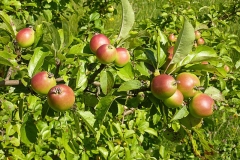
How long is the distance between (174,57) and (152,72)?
0.30 ft

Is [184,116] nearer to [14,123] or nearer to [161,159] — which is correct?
[161,159]

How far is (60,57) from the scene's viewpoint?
750 mm

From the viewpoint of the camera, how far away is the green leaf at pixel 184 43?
2.39ft

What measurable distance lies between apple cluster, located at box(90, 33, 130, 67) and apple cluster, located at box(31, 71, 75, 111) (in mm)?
100

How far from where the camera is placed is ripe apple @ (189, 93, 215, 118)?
2.48 ft

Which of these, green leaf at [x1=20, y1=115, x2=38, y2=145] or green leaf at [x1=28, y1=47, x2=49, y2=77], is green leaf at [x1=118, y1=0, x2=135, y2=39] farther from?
green leaf at [x1=20, y1=115, x2=38, y2=145]

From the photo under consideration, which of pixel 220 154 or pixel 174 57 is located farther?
pixel 220 154

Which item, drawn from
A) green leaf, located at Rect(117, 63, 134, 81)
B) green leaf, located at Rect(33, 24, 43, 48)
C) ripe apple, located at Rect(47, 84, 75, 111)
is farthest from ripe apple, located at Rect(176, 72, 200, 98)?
green leaf, located at Rect(33, 24, 43, 48)

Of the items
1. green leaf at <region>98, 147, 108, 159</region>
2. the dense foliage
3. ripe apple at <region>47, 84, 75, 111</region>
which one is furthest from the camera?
green leaf at <region>98, 147, 108, 159</region>

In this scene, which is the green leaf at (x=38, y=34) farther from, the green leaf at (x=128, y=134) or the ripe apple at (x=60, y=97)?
the green leaf at (x=128, y=134)

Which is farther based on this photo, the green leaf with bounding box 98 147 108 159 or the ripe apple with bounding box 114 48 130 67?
the green leaf with bounding box 98 147 108 159

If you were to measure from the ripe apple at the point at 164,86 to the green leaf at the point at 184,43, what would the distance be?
0.08 metres

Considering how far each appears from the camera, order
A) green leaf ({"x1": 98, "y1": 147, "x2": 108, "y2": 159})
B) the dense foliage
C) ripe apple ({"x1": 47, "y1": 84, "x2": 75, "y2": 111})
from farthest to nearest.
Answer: green leaf ({"x1": 98, "y1": 147, "x2": 108, "y2": 159})
the dense foliage
ripe apple ({"x1": 47, "y1": 84, "x2": 75, "y2": 111})

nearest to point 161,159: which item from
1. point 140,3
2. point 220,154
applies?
point 220,154
